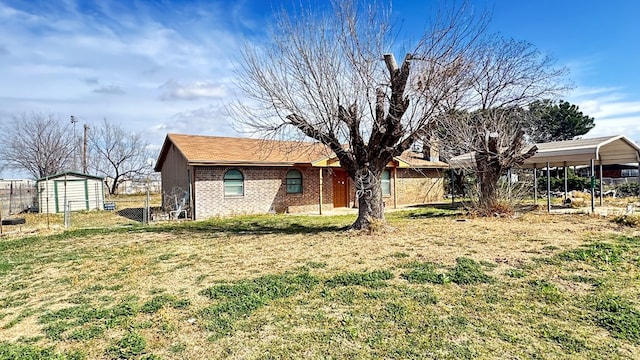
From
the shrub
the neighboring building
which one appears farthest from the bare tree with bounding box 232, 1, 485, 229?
the shrub

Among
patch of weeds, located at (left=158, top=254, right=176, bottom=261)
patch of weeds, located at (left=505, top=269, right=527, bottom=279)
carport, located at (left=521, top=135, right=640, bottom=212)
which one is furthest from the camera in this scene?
carport, located at (left=521, top=135, right=640, bottom=212)

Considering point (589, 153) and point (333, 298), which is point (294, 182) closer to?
point (589, 153)

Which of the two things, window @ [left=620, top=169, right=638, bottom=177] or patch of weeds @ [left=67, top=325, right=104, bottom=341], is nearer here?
patch of weeds @ [left=67, top=325, right=104, bottom=341]

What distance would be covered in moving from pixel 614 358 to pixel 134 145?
3628 cm

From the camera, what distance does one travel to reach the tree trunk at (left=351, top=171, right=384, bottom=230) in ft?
31.2

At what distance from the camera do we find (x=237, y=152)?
16.1 metres

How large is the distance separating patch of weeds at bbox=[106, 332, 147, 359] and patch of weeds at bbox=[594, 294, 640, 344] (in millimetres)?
4584

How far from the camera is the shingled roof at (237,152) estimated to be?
1443 centimetres

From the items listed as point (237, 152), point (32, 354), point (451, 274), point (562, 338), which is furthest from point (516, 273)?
point (237, 152)

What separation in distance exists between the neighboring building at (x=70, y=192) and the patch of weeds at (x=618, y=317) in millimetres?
19324

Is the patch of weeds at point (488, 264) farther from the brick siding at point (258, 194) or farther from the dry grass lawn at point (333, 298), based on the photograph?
the brick siding at point (258, 194)

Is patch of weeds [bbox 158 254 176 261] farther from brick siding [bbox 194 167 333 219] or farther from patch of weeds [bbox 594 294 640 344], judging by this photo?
brick siding [bbox 194 167 333 219]

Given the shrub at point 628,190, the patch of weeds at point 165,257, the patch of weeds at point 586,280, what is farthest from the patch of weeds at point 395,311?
the shrub at point 628,190

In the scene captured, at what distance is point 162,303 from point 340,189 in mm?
14019
